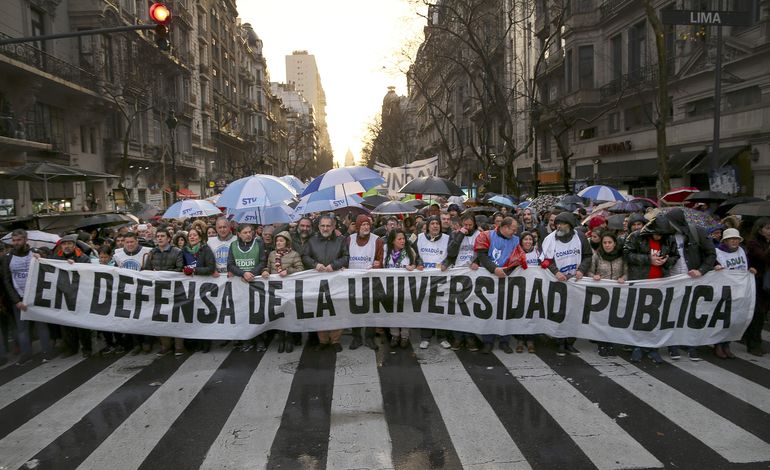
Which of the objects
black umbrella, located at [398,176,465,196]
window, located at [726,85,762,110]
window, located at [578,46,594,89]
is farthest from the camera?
window, located at [578,46,594,89]

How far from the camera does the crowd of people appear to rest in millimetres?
6973

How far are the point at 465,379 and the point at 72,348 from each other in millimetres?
5619

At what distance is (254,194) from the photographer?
9289 millimetres

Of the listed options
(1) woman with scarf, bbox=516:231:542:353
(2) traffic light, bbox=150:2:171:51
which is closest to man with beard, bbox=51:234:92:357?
(2) traffic light, bbox=150:2:171:51

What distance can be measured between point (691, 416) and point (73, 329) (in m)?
7.84

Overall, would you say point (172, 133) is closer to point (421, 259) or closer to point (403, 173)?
point (403, 173)

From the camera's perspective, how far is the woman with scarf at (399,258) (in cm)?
750

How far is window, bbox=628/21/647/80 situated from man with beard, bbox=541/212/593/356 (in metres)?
20.9

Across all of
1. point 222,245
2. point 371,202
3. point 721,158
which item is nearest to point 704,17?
point 721,158

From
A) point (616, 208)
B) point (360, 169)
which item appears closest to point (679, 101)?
point (616, 208)

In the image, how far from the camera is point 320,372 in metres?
6.46

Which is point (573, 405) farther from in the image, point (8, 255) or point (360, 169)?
point (8, 255)

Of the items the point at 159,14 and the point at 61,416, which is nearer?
the point at 61,416

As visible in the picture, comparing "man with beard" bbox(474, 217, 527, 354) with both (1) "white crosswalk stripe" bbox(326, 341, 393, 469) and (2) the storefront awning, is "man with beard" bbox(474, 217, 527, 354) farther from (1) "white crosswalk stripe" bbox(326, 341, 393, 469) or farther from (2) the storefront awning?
(2) the storefront awning
